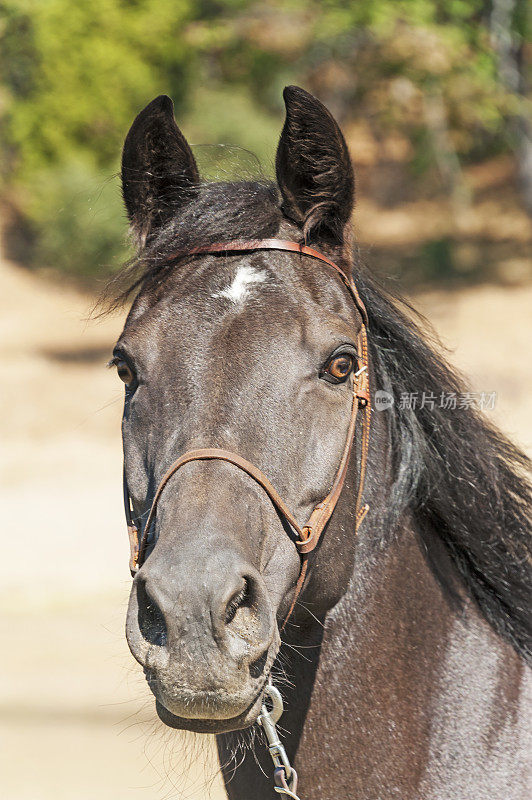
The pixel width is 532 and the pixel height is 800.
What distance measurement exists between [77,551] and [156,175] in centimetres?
803

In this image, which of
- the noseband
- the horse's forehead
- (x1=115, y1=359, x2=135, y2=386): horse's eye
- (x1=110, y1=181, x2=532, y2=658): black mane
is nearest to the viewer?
the noseband

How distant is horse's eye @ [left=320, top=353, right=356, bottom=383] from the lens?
Answer: 2.16 meters

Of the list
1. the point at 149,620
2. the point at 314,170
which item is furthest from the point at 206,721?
the point at 314,170

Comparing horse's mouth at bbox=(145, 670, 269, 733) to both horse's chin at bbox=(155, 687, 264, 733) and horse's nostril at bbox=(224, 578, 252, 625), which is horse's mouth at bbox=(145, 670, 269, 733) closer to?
horse's chin at bbox=(155, 687, 264, 733)

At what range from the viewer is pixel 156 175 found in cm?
245

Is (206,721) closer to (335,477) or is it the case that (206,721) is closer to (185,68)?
(335,477)

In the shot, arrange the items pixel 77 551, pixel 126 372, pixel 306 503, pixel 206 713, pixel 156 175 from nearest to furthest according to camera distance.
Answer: pixel 206 713
pixel 306 503
pixel 126 372
pixel 156 175
pixel 77 551

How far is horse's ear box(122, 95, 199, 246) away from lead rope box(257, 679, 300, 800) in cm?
131

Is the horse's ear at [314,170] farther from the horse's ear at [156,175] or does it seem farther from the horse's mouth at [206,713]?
the horse's mouth at [206,713]

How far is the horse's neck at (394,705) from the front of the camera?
89.6 inches

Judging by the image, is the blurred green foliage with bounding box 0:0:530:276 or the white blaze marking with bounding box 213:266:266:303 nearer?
the white blaze marking with bounding box 213:266:266:303

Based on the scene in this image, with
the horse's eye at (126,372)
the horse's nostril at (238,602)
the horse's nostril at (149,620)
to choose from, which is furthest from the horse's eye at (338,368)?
the horse's nostril at (149,620)

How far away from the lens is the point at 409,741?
2.30 meters

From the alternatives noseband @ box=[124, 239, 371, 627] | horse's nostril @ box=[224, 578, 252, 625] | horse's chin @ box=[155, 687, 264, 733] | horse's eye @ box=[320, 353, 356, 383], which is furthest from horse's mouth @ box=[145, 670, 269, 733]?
horse's eye @ box=[320, 353, 356, 383]
